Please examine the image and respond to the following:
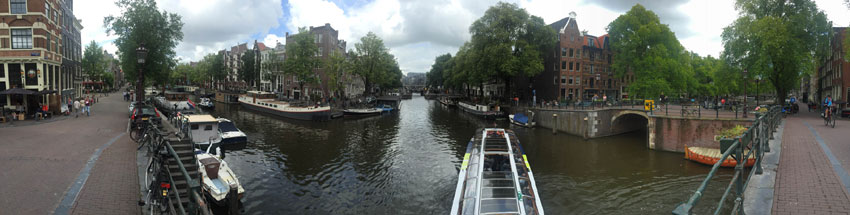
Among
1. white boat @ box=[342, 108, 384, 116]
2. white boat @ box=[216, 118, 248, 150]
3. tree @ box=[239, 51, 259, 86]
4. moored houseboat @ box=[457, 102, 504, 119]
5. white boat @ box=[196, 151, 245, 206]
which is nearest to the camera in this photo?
white boat @ box=[196, 151, 245, 206]

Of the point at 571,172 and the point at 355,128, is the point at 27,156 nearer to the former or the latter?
the point at 571,172

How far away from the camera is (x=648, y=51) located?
42250 mm

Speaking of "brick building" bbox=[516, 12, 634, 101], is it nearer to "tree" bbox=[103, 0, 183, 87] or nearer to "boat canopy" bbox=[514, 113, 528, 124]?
"boat canopy" bbox=[514, 113, 528, 124]

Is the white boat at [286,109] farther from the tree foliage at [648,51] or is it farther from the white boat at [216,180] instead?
the tree foliage at [648,51]

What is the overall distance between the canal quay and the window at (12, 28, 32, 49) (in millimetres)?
6199

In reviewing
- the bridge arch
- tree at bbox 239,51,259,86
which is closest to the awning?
the bridge arch

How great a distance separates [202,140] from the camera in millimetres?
24391

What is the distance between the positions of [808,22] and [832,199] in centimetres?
3491

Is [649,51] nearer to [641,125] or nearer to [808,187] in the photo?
[641,125]

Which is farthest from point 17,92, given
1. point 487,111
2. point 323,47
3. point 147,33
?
point 323,47

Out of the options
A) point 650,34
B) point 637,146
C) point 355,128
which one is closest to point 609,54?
point 650,34

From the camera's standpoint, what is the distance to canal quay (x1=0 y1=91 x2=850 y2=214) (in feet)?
28.7

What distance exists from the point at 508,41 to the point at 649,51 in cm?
1629

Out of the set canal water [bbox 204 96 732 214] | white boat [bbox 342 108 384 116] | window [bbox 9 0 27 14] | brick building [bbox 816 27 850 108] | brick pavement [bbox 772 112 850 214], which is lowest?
canal water [bbox 204 96 732 214]
